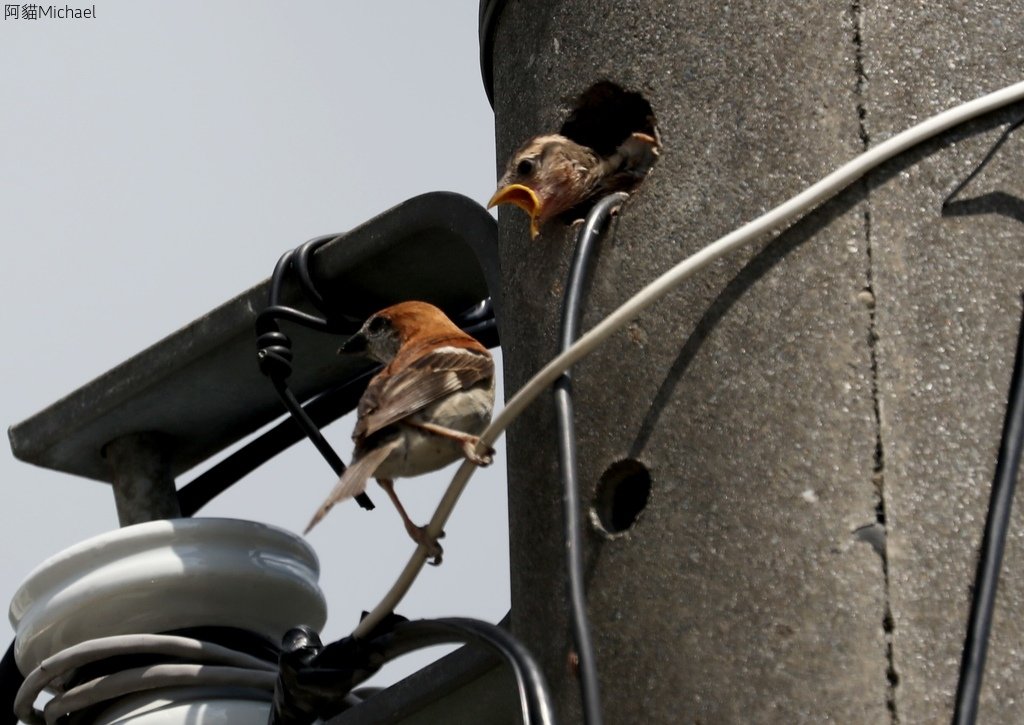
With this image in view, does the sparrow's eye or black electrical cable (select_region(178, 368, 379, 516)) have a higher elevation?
the sparrow's eye

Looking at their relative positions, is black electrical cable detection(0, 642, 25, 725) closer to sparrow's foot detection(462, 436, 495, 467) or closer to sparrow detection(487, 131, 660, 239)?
sparrow's foot detection(462, 436, 495, 467)

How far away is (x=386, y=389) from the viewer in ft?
15.6

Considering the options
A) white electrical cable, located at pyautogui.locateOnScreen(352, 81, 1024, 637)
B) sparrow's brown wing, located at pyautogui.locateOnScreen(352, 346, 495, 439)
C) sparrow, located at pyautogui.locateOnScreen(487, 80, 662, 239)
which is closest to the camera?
white electrical cable, located at pyautogui.locateOnScreen(352, 81, 1024, 637)

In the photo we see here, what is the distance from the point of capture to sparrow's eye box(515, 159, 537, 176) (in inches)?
150

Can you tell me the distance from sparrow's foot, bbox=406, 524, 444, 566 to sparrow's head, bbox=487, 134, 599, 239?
66 centimetres

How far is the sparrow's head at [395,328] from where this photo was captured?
4980 millimetres

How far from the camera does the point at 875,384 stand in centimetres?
319

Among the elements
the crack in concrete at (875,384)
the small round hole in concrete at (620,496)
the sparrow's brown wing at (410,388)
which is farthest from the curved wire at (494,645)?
the sparrow's brown wing at (410,388)

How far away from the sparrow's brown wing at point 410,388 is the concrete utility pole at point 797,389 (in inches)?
40.2

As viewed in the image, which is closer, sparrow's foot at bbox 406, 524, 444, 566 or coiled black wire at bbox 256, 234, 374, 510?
sparrow's foot at bbox 406, 524, 444, 566

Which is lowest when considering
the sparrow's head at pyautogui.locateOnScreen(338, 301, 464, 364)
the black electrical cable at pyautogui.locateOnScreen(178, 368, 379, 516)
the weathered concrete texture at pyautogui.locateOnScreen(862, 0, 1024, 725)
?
the black electrical cable at pyautogui.locateOnScreen(178, 368, 379, 516)

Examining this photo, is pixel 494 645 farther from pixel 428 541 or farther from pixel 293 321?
pixel 293 321

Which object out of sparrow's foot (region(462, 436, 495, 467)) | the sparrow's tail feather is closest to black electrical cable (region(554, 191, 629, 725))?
sparrow's foot (region(462, 436, 495, 467))

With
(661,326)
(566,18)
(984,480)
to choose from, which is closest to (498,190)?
(566,18)
